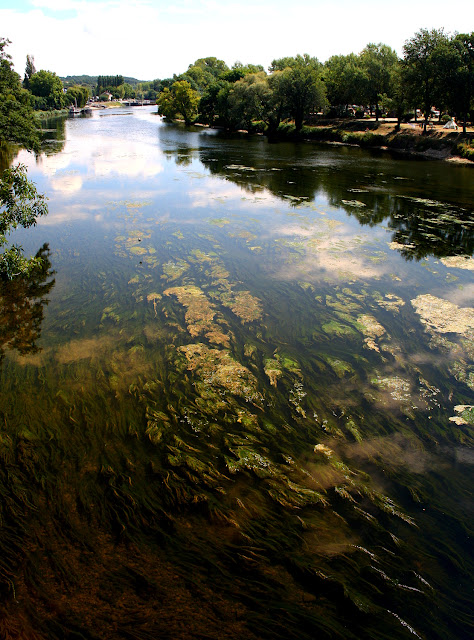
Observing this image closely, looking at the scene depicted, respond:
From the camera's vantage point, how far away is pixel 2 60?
71.9 ft

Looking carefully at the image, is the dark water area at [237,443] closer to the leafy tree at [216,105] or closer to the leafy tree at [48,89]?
the leafy tree at [216,105]

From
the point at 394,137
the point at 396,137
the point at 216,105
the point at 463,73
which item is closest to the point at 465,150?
the point at 463,73

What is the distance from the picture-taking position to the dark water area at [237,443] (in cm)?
370

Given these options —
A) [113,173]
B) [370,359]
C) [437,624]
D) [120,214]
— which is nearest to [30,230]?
[120,214]

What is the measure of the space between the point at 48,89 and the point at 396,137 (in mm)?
117205

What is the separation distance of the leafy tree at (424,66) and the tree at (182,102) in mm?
49956

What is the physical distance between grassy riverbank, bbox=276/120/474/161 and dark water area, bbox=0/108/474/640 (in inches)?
1146

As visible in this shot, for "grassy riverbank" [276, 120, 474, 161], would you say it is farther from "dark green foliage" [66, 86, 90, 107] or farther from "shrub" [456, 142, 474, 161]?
"dark green foliage" [66, 86, 90, 107]

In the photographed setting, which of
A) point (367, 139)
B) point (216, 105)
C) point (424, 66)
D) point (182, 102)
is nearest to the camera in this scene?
point (424, 66)

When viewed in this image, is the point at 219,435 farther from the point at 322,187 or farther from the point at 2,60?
the point at 2,60

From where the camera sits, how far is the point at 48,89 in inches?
4456

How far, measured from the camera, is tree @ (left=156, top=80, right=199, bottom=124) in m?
77.6

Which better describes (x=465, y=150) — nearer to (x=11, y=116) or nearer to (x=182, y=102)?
(x=11, y=116)

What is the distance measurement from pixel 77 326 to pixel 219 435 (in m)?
4.90
